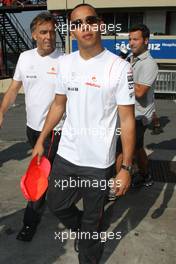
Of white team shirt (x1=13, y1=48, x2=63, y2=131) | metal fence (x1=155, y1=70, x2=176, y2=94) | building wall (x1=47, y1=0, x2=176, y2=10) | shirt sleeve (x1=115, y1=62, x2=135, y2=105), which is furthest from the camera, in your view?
building wall (x1=47, y1=0, x2=176, y2=10)

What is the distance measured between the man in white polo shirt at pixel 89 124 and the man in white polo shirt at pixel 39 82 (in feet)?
1.60

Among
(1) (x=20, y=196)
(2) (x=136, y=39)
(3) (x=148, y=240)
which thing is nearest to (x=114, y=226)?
(3) (x=148, y=240)

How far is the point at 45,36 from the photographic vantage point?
130 inches

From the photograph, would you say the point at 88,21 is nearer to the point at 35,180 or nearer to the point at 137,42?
the point at 35,180

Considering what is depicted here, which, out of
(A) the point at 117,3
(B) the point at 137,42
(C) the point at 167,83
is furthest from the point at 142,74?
(A) the point at 117,3

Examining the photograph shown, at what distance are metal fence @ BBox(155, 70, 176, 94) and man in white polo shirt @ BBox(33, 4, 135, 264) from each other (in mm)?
9742

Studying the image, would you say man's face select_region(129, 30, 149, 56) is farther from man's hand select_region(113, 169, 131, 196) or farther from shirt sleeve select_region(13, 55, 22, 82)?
man's hand select_region(113, 169, 131, 196)

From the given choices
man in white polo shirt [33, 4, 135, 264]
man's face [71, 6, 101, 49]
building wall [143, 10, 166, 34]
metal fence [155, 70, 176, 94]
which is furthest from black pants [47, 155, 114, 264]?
building wall [143, 10, 166, 34]

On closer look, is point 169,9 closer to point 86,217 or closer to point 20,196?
point 20,196

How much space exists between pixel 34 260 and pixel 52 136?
3.49 ft

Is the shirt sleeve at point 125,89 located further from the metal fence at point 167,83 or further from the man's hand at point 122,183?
the metal fence at point 167,83

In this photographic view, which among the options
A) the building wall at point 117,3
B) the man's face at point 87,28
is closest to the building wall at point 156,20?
the building wall at point 117,3

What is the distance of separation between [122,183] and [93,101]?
0.58 meters

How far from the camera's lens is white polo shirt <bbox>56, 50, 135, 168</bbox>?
245 cm
